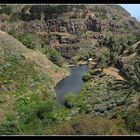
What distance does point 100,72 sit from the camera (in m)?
20.7

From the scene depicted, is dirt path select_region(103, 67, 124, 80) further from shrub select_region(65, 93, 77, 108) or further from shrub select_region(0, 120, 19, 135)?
shrub select_region(0, 120, 19, 135)

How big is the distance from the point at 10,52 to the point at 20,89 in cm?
397

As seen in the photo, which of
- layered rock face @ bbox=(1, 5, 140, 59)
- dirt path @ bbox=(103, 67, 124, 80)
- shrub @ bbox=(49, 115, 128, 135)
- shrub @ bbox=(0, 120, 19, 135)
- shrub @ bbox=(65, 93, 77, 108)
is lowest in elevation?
layered rock face @ bbox=(1, 5, 140, 59)

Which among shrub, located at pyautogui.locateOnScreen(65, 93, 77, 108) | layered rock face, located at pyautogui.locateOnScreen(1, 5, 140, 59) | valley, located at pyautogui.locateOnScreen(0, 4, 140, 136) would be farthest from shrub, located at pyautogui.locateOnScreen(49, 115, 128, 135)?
layered rock face, located at pyautogui.locateOnScreen(1, 5, 140, 59)

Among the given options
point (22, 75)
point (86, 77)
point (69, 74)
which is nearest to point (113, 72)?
point (86, 77)

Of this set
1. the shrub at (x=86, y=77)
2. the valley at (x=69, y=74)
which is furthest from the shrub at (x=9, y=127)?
the shrub at (x=86, y=77)

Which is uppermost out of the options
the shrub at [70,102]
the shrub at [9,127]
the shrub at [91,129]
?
the shrub at [91,129]

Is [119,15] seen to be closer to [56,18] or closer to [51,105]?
[56,18]

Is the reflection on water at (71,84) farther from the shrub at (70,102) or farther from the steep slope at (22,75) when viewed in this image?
the shrub at (70,102)

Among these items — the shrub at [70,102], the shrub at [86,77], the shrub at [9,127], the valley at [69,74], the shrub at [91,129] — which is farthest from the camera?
the shrub at [86,77]

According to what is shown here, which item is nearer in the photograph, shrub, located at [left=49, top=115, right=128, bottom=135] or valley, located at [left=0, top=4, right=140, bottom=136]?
shrub, located at [left=49, top=115, right=128, bottom=135]

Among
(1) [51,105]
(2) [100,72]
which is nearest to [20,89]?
(1) [51,105]

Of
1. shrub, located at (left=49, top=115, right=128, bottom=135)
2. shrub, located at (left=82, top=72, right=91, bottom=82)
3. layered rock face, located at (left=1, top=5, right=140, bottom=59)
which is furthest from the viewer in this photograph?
layered rock face, located at (left=1, top=5, right=140, bottom=59)

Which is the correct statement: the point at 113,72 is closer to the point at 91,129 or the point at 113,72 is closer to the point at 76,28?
the point at 91,129
